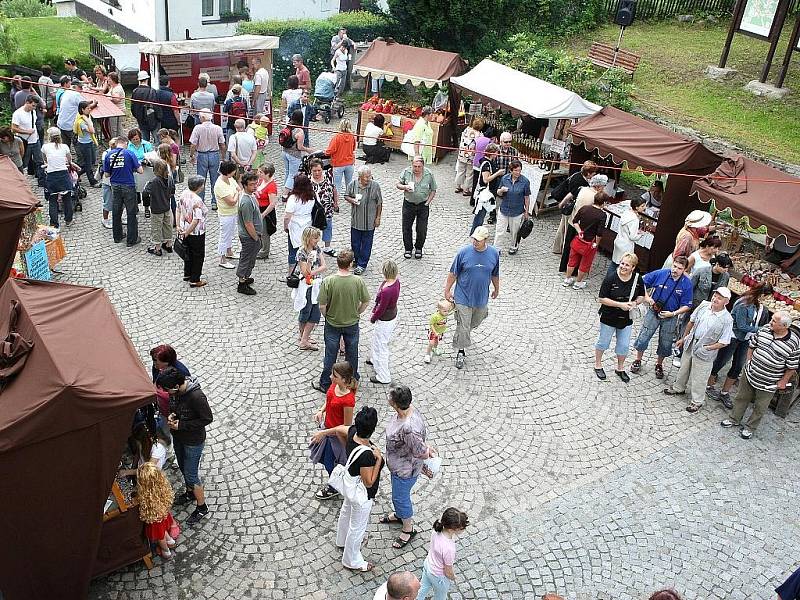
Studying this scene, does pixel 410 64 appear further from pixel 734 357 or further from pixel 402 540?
pixel 402 540

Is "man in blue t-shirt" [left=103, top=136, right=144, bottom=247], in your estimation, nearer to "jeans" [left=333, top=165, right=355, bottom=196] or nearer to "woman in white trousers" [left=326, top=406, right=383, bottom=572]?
"jeans" [left=333, top=165, right=355, bottom=196]

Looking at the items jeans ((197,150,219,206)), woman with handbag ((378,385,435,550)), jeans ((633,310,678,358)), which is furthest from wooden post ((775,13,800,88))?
woman with handbag ((378,385,435,550))

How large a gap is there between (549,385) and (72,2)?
80.4ft

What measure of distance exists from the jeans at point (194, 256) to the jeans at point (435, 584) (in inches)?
231

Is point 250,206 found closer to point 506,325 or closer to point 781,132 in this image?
point 506,325

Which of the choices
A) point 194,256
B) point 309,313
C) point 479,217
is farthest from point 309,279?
point 479,217

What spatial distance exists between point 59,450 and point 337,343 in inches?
131

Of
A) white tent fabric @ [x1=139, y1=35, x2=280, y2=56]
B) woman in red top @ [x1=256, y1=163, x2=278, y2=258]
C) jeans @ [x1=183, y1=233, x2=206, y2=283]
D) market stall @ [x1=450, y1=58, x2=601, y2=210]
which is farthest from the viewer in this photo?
white tent fabric @ [x1=139, y1=35, x2=280, y2=56]

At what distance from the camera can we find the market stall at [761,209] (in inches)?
378

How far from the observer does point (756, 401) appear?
27.2 ft

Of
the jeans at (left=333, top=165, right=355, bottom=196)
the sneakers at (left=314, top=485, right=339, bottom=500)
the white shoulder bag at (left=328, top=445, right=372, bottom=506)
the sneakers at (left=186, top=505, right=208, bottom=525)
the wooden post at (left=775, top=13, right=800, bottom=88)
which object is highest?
the wooden post at (left=775, top=13, right=800, bottom=88)

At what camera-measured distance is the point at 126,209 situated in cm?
1073

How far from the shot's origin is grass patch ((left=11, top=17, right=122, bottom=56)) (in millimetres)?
20359

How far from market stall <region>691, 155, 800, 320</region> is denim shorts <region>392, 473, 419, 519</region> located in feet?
18.6
